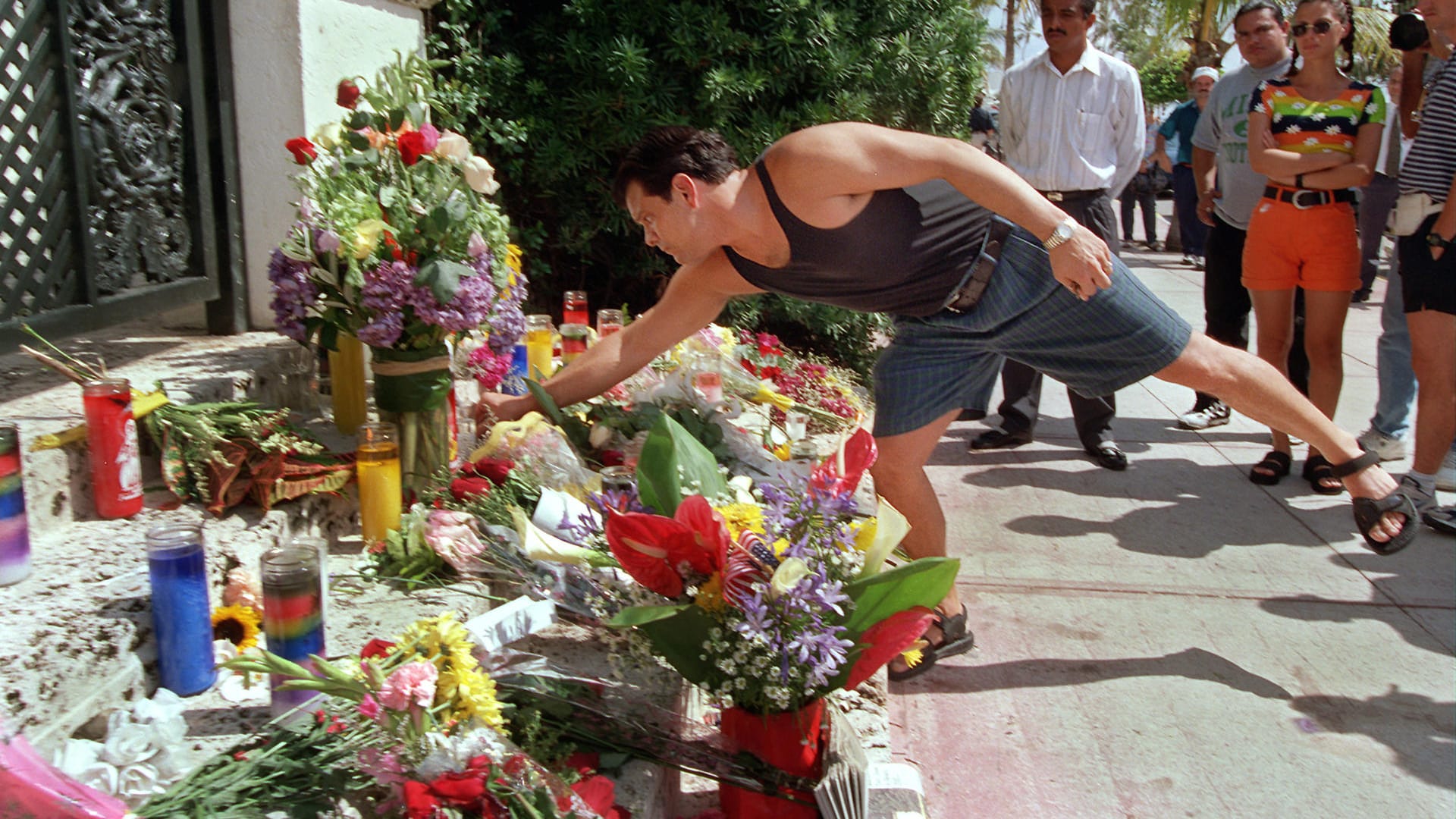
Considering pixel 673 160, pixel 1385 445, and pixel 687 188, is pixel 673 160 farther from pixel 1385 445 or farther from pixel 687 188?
pixel 1385 445

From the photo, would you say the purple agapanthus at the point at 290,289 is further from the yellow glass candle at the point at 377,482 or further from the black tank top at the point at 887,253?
the black tank top at the point at 887,253

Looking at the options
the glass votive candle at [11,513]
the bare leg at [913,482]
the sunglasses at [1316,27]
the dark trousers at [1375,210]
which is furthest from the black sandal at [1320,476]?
the glass votive candle at [11,513]

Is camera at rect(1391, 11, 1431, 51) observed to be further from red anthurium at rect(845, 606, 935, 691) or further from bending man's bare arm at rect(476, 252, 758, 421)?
red anthurium at rect(845, 606, 935, 691)

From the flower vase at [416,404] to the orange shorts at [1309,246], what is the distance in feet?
12.0

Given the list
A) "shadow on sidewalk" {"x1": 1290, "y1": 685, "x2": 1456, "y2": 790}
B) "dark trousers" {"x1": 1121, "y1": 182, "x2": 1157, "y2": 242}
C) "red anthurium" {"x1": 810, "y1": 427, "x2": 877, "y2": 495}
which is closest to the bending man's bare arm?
"red anthurium" {"x1": 810, "y1": 427, "x2": 877, "y2": 495}

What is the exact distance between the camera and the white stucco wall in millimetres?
4020

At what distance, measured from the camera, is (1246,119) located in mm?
5656

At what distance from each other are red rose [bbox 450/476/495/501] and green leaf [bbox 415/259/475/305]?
501 mm

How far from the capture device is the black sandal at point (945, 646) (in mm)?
3500

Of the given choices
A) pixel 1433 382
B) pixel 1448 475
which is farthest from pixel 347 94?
pixel 1448 475

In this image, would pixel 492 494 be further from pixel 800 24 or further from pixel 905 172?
pixel 800 24

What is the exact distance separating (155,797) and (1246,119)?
214 inches

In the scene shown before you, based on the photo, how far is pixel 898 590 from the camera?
2334 mm

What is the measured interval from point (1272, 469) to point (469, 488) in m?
3.78
